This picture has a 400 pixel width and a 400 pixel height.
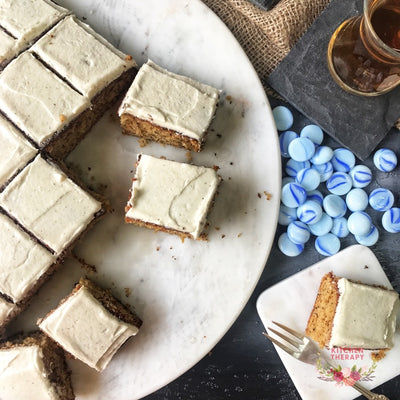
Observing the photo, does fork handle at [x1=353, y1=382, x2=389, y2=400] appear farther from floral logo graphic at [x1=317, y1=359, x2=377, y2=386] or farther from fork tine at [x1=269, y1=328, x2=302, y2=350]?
fork tine at [x1=269, y1=328, x2=302, y2=350]

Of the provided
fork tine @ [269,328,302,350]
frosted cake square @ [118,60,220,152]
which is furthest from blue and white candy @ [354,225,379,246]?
frosted cake square @ [118,60,220,152]

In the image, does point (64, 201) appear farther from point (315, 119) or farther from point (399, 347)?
point (399, 347)

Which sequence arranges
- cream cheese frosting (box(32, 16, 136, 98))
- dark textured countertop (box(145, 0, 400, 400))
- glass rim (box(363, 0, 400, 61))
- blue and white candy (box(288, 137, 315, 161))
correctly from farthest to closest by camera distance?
1. dark textured countertop (box(145, 0, 400, 400))
2. blue and white candy (box(288, 137, 315, 161))
3. cream cheese frosting (box(32, 16, 136, 98))
4. glass rim (box(363, 0, 400, 61))

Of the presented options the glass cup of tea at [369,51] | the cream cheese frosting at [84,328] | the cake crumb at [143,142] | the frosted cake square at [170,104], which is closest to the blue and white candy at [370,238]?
the glass cup of tea at [369,51]

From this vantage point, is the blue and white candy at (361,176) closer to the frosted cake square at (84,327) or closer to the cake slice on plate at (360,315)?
the cake slice on plate at (360,315)

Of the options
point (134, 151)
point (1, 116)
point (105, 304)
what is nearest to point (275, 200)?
point (134, 151)

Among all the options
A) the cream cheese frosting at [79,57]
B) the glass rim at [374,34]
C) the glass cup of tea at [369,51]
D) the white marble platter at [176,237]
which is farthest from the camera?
the white marble platter at [176,237]

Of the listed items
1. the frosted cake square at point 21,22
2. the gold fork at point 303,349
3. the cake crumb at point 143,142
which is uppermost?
the frosted cake square at point 21,22
